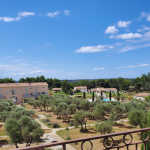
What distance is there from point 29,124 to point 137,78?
78.9 metres

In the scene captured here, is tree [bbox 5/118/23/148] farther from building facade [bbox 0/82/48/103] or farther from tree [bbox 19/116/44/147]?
building facade [bbox 0/82/48/103]

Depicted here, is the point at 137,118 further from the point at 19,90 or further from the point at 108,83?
the point at 108,83

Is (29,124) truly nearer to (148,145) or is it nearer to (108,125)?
(108,125)

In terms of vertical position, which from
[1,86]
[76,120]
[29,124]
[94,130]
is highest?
[1,86]

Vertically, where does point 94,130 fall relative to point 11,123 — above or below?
below

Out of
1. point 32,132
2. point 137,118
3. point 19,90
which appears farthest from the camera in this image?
point 19,90

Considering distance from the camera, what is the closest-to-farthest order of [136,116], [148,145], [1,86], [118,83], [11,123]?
[148,145] < [11,123] < [136,116] < [1,86] < [118,83]

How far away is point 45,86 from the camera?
4403cm

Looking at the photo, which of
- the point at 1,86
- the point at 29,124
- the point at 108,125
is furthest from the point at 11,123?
the point at 1,86

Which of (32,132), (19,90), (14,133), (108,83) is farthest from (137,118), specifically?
(108,83)

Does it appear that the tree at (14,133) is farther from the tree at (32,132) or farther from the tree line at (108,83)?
the tree line at (108,83)

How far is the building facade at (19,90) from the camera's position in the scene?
128 feet

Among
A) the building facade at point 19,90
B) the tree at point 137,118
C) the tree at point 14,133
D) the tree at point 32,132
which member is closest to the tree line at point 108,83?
the building facade at point 19,90

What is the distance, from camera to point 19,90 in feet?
134
